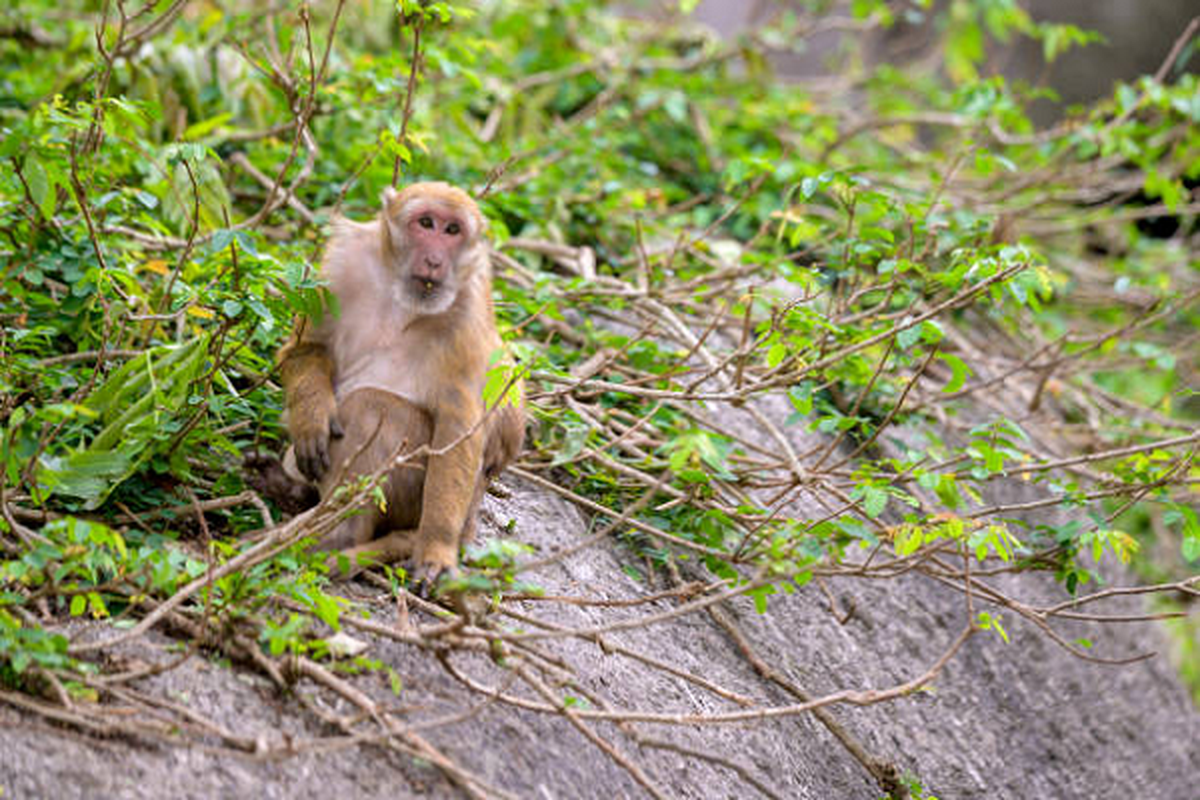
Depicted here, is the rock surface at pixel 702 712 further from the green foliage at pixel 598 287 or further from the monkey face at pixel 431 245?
the monkey face at pixel 431 245

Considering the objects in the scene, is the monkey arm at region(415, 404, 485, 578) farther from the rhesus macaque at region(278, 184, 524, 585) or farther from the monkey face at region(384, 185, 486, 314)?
the monkey face at region(384, 185, 486, 314)

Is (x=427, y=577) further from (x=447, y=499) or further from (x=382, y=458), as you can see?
(x=382, y=458)

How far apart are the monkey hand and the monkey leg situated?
0.29ft

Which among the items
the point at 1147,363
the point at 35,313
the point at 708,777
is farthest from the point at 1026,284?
the point at 35,313

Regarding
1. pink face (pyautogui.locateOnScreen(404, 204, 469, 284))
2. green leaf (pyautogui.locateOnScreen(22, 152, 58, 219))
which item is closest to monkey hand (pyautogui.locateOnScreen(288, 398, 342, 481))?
pink face (pyautogui.locateOnScreen(404, 204, 469, 284))

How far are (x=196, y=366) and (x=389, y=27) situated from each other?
17.2 feet

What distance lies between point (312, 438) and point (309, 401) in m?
0.11

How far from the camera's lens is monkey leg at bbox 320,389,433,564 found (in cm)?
406

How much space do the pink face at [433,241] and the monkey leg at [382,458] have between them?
383 millimetres

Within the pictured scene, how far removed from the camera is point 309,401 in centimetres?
396

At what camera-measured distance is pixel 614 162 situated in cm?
773

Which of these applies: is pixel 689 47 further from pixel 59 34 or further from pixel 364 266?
pixel 364 266

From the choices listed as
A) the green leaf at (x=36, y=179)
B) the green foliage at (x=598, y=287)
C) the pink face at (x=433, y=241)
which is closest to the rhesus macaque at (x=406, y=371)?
the pink face at (x=433, y=241)

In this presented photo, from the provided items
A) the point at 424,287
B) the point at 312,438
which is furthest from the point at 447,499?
the point at 424,287
